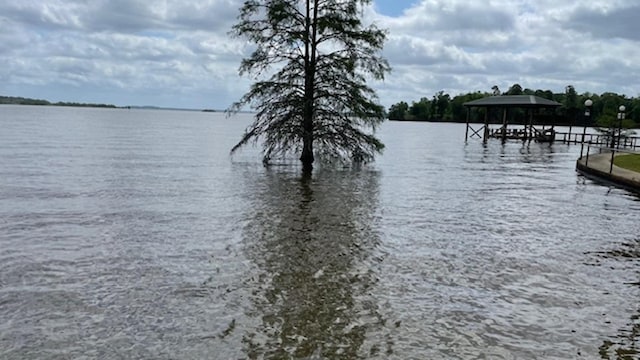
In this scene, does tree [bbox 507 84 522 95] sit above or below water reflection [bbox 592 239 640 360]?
above

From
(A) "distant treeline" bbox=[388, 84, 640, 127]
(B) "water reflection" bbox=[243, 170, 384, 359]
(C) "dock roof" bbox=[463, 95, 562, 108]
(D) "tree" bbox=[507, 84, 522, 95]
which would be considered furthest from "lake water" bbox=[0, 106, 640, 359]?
(D) "tree" bbox=[507, 84, 522, 95]

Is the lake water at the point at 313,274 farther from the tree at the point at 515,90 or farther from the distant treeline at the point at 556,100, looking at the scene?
the tree at the point at 515,90

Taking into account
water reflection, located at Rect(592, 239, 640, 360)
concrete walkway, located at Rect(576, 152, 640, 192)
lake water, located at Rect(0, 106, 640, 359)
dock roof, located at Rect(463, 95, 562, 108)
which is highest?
dock roof, located at Rect(463, 95, 562, 108)

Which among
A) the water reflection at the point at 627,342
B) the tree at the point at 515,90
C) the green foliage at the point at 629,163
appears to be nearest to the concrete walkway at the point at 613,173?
the green foliage at the point at 629,163

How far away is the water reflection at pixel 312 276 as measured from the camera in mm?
5801

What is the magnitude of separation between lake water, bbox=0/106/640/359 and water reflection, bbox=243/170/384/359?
29mm

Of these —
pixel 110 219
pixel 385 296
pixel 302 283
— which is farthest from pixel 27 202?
pixel 385 296

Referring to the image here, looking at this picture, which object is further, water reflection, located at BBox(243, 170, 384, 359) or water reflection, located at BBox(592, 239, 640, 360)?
water reflection, located at BBox(243, 170, 384, 359)

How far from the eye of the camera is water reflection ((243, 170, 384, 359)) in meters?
5.80

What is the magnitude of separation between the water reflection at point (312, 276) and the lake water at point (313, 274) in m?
0.03

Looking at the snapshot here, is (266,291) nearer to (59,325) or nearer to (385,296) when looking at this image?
(385,296)

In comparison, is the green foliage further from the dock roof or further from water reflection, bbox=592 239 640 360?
the dock roof

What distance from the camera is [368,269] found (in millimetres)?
8555

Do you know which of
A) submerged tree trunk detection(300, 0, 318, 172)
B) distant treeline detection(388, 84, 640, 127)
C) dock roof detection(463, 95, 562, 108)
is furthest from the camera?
distant treeline detection(388, 84, 640, 127)
